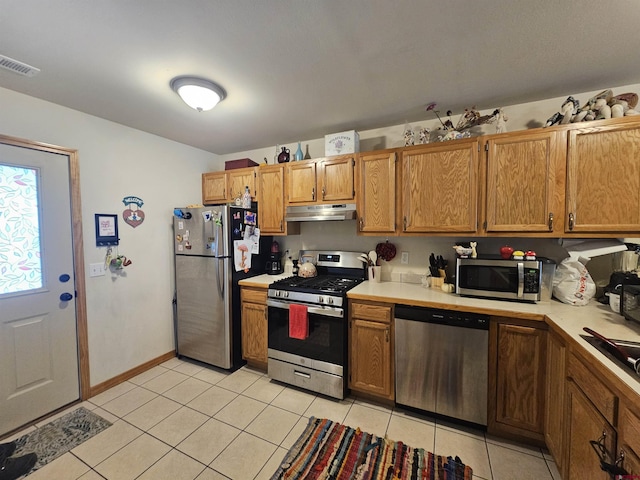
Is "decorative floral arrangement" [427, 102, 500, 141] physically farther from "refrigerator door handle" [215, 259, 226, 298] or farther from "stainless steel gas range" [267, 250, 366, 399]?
"refrigerator door handle" [215, 259, 226, 298]

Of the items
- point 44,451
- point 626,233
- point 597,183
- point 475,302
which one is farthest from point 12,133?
point 626,233

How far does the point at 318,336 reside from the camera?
91.4 inches

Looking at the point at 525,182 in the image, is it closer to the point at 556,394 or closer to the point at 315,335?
the point at 556,394

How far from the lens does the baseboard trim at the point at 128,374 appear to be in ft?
Result: 7.75

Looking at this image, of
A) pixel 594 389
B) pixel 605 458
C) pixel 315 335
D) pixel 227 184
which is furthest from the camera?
pixel 227 184

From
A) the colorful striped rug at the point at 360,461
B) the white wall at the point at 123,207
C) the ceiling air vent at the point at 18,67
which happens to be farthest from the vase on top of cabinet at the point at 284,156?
the colorful striped rug at the point at 360,461

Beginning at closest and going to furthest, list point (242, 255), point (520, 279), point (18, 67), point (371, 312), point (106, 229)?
point (18, 67) → point (520, 279) → point (371, 312) → point (106, 229) → point (242, 255)

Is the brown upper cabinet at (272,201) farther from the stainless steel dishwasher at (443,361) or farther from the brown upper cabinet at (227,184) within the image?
the stainless steel dishwasher at (443,361)

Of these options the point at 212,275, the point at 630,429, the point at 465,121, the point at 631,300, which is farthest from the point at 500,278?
the point at 212,275

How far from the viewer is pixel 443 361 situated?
75.3 inches

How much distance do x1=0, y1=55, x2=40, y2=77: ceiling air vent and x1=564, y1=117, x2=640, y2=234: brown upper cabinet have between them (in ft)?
11.8

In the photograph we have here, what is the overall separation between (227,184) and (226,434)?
98.9 inches

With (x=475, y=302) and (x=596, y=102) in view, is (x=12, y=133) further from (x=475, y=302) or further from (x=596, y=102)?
(x=596, y=102)

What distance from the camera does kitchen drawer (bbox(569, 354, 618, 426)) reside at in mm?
1045
